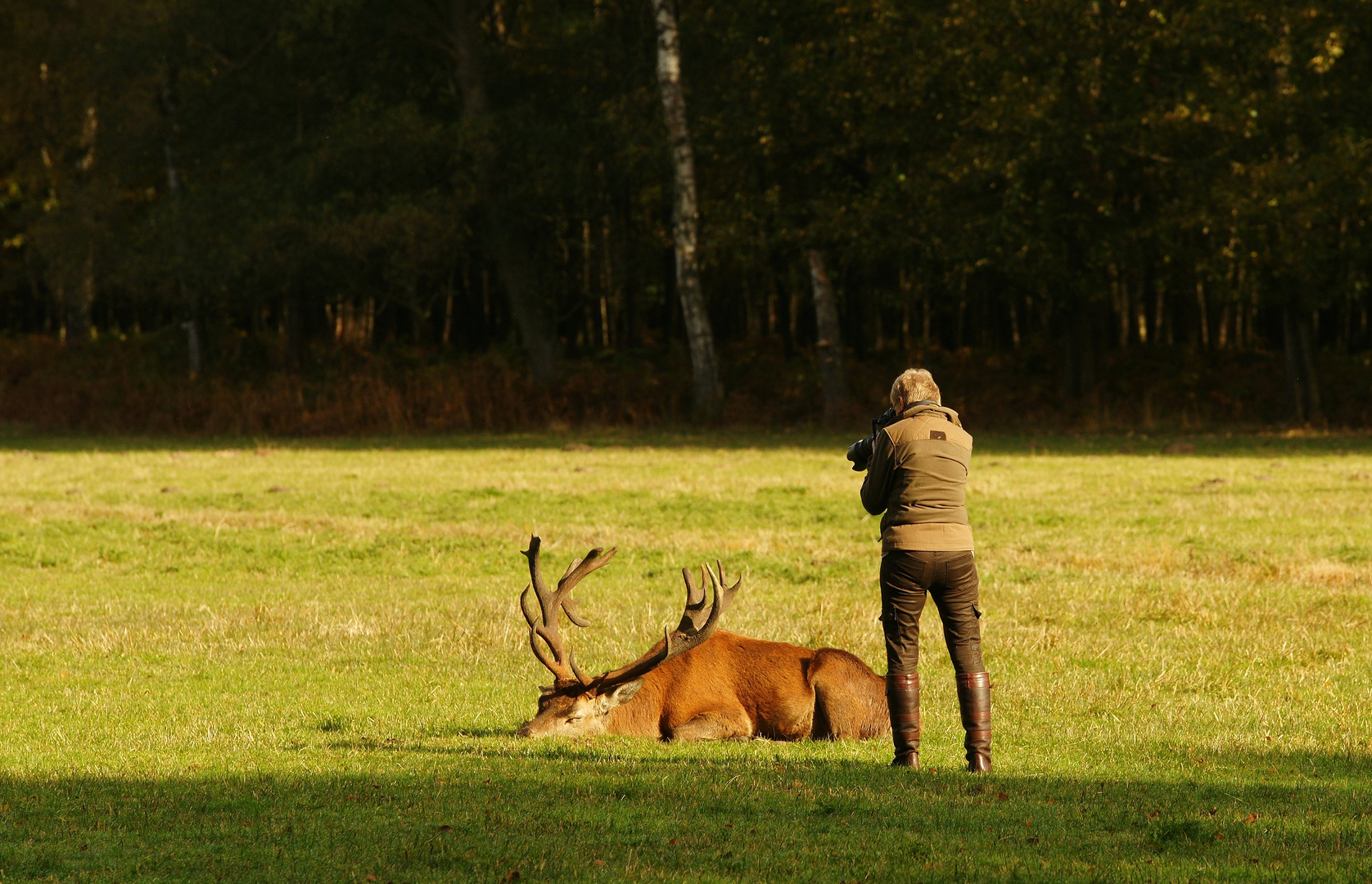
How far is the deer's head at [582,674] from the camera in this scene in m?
8.91

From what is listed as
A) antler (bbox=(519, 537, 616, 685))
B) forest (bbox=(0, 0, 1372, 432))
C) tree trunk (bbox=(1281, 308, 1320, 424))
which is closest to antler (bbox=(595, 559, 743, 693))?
antler (bbox=(519, 537, 616, 685))

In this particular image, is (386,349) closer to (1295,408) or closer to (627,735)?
(1295,408)

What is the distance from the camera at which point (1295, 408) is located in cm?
3672

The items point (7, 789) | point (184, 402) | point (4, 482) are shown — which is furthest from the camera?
point (184, 402)

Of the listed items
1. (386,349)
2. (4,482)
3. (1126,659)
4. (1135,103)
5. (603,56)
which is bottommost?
(1126,659)

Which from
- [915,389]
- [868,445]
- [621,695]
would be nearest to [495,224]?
[621,695]

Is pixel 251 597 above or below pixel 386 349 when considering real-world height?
below

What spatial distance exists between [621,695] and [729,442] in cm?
2568

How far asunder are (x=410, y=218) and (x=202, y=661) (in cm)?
2822

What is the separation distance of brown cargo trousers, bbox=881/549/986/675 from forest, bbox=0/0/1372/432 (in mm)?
25022

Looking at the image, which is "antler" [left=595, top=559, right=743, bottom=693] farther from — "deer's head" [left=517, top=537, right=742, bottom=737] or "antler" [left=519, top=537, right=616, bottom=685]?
"antler" [left=519, top=537, right=616, bottom=685]

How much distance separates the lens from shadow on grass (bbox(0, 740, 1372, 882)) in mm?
6289

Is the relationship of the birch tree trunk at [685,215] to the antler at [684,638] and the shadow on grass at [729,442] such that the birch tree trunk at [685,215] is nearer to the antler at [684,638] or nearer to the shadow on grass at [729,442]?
the shadow on grass at [729,442]

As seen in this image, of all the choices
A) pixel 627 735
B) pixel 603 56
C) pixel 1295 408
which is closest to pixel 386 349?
pixel 603 56
